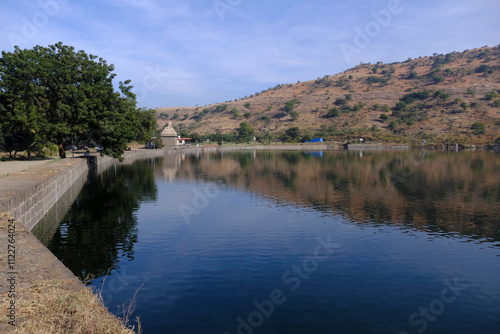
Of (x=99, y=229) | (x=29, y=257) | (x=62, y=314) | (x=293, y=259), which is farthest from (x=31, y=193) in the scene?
(x=62, y=314)

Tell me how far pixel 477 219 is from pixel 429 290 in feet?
46.3

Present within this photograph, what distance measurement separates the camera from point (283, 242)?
20359mm

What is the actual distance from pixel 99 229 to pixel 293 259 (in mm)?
12177

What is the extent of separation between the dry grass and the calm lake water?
3.64m

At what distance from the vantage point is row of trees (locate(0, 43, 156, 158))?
4494cm

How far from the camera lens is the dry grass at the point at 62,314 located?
711 centimetres

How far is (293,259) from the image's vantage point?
695 inches

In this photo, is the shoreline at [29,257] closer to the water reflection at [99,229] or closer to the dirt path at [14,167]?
the water reflection at [99,229]

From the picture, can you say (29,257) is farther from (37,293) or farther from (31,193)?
(31,193)

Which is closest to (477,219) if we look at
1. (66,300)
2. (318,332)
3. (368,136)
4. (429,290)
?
(429,290)

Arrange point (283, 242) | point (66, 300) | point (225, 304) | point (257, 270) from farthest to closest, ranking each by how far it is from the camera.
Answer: point (283, 242)
point (257, 270)
point (225, 304)
point (66, 300)

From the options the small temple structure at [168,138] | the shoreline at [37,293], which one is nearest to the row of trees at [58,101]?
the shoreline at [37,293]

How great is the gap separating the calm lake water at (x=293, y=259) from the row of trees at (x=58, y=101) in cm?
1658

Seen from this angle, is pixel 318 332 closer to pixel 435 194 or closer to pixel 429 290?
pixel 429 290
